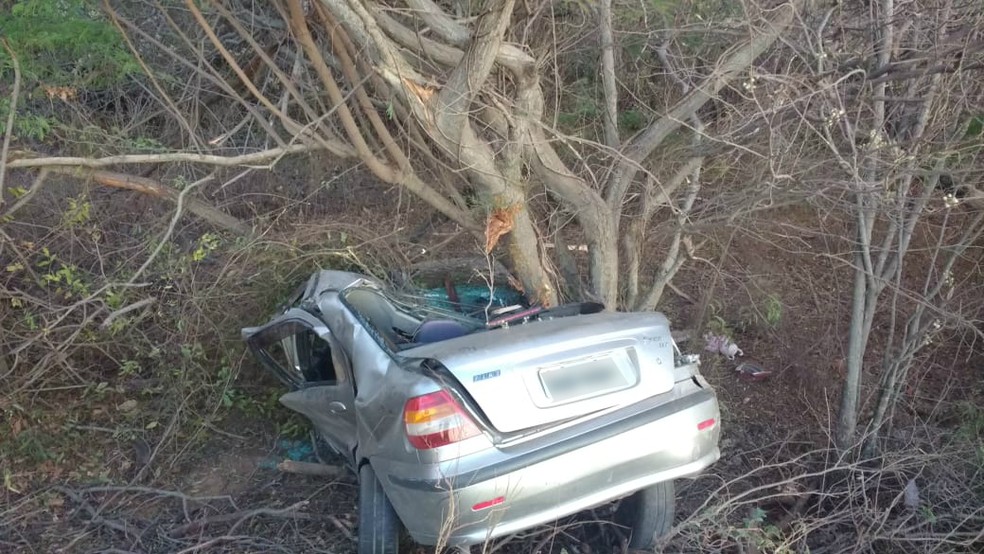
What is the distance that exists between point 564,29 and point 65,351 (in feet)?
15.0

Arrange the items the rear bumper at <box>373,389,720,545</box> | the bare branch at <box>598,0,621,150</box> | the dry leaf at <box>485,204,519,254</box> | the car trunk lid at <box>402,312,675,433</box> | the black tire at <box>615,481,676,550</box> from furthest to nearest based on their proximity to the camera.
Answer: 1. the bare branch at <box>598,0,621,150</box>
2. the dry leaf at <box>485,204,519,254</box>
3. the black tire at <box>615,481,676,550</box>
4. the car trunk lid at <box>402,312,675,433</box>
5. the rear bumper at <box>373,389,720,545</box>

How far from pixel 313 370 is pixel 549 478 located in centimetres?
207

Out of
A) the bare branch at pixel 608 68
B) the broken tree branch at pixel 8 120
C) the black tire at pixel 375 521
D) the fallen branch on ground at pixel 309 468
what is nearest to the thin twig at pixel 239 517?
the fallen branch on ground at pixel 309 468

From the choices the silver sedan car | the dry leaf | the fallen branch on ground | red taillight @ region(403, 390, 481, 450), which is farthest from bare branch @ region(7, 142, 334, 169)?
red taillight @ region(403, 390, 481, 450)

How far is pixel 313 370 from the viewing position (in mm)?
5188

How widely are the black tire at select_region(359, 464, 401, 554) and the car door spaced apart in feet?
0.97

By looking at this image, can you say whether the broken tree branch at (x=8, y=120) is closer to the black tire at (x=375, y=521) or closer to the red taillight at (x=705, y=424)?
the black tire at (x=375, y=521)

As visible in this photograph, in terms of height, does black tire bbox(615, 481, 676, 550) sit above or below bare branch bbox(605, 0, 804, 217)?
below

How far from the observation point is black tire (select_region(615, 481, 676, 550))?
4259 millimetres

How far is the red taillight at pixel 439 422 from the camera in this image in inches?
142

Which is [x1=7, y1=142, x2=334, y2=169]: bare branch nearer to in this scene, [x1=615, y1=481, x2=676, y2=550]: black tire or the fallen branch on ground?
the fallen branch on ground

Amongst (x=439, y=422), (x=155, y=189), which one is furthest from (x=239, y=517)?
(x=155, y=189)

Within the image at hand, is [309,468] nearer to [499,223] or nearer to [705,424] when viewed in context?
[499,223]

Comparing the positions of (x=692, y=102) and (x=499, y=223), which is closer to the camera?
(x=499, y=223)
